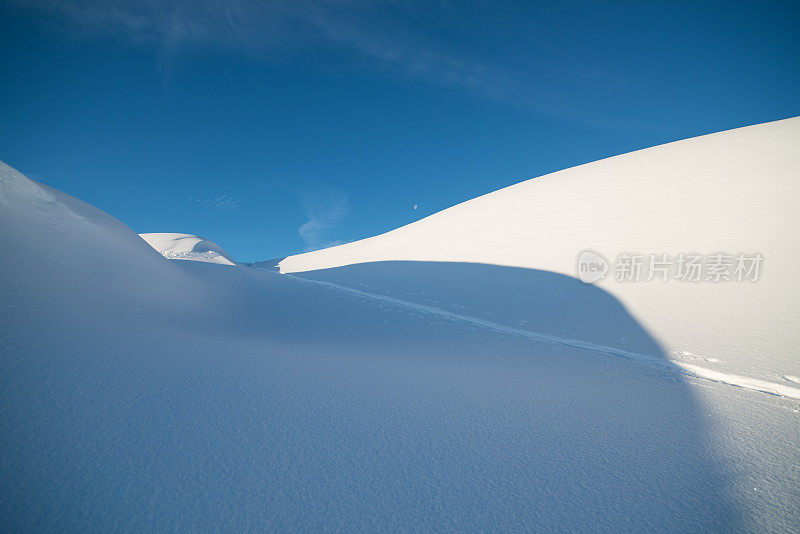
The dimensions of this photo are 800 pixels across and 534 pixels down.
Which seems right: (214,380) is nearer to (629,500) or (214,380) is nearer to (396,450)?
(396,450)

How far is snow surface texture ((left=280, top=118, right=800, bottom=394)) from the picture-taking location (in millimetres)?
4836

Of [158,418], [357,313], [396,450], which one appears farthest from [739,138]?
[158,418]

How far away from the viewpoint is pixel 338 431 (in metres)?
2.34

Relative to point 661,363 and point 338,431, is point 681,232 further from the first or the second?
point 338,431
